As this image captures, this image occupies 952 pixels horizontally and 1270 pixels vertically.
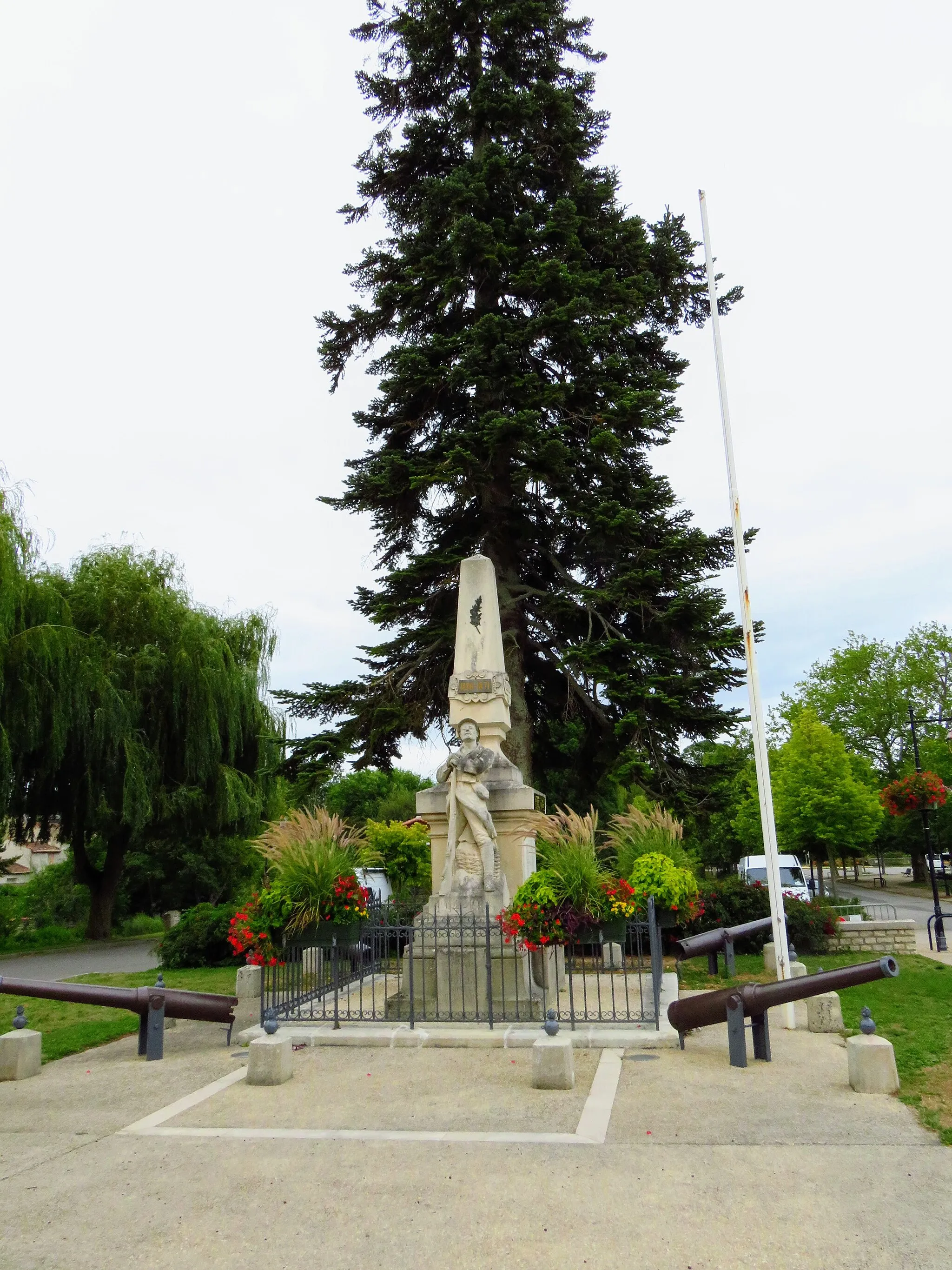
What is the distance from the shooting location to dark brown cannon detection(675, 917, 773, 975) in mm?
10711

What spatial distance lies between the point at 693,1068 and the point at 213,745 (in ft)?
59.5

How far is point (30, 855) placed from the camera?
60.8 m

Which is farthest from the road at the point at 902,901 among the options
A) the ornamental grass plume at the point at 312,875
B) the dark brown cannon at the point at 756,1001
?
the ornamental grass plume at the point at 312,875

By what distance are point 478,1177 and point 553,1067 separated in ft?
6.87

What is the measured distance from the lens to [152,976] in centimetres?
1552

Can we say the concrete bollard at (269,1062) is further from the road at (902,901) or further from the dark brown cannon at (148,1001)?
the road at (902,901)

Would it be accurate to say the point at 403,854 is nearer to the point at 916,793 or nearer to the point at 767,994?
the point at 767,994

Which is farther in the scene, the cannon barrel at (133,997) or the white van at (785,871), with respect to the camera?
the white van at (785,871)

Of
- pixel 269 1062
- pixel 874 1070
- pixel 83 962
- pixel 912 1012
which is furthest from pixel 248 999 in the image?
pixel 83 962

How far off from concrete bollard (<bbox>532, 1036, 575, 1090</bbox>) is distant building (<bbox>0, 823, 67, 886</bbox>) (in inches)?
760

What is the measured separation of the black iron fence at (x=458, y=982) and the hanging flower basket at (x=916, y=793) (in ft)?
37.9

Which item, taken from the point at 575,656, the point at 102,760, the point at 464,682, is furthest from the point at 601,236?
the point at 102,760

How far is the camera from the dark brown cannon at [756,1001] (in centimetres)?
722

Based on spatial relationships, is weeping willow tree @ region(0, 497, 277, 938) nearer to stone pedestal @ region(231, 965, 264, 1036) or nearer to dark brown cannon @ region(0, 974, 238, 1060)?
stone pedestal @ region(231, 965, 264, 1036)
